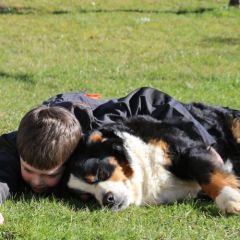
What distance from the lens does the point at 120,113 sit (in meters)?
4.86

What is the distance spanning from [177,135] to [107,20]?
1048 centimetres

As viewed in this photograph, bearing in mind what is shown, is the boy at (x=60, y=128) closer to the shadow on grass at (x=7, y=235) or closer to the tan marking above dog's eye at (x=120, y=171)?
the tan marking above dog's eye at (x=120, y=171)

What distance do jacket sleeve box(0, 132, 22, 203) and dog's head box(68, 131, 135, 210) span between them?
1.72 feet

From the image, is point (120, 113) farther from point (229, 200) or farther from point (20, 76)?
point (20, 76)

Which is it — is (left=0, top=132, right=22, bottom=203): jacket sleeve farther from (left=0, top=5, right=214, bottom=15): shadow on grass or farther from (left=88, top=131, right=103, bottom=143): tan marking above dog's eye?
(left=0, top=5, right=214, bottom=15): shadow on grass

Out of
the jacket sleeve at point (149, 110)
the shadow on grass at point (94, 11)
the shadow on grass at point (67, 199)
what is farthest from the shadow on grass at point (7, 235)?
the shadow on grass at point (94, 11)

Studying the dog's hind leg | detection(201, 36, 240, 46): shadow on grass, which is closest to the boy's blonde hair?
the dog's hind leg

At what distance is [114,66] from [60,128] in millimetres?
6571

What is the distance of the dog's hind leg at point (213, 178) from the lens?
13.1 feet

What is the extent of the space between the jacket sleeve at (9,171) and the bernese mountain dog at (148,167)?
53 centimetres

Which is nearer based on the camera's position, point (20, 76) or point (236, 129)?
point (236, 129)

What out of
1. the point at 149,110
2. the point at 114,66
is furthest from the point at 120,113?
the point at 114,66

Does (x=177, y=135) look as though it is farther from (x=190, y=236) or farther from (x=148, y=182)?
(x=190, y=236)

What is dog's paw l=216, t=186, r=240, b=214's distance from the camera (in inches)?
156
